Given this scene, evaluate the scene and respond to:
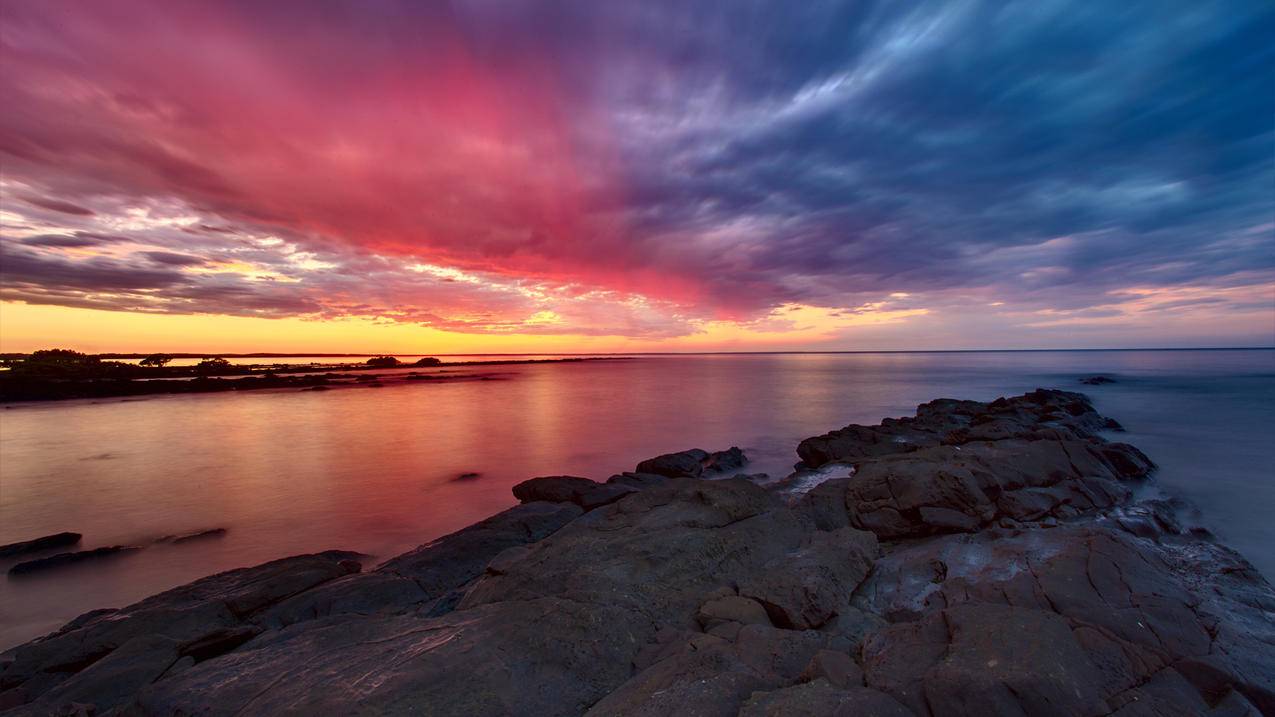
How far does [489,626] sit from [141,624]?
18.3 feet

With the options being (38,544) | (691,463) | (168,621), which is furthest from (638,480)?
(38,544)

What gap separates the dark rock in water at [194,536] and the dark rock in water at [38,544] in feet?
6.31

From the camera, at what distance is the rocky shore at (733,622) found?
4316 millimetres

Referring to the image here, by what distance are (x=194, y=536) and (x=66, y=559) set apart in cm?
223

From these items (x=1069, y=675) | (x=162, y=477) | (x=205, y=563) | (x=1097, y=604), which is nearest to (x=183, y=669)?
(x=205, y=563)

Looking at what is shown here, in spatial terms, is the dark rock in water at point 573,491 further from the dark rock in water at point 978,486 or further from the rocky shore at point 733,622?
the dark rock in water at point 978,486

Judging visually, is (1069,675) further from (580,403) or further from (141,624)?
(580,403)

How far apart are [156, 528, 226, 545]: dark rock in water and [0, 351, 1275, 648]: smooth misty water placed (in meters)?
0.35

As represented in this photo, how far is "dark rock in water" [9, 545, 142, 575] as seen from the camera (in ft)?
33.6

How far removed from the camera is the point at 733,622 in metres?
5.87

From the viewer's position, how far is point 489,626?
533cm

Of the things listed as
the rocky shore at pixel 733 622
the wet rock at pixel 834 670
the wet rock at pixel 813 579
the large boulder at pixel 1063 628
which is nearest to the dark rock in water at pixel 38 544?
the rocky shore at pixel 733 622

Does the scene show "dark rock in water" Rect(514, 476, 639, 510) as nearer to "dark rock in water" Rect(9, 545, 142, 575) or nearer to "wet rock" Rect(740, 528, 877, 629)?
"wet rock" Rect(740, 528, 877, 629)

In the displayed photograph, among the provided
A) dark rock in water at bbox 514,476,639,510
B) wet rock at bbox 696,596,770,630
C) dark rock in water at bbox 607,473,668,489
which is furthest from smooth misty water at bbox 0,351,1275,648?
wet rock at bbox 696,596,770,630
